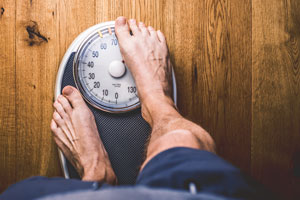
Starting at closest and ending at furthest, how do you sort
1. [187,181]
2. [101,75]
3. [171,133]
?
[187,181], [171,133], [101,75]

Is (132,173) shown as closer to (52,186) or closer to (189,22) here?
(52,186)

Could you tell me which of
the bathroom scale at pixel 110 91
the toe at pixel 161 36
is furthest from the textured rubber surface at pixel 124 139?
the toe at pixel 161 36

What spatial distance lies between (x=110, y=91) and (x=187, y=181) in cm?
34

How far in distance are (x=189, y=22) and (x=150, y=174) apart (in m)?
0.47

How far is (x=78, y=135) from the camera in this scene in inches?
24.0

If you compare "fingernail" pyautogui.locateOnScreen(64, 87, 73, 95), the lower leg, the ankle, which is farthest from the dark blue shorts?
"fingernail" pyautogui.locateOnScreen(64, 87, 73, 95)

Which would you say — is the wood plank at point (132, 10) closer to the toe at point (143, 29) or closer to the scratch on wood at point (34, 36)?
the toe at point (143, 29)

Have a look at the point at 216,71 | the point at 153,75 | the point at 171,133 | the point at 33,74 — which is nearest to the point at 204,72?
the point at 216,71

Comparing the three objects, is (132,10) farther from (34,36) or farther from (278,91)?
(278,91)

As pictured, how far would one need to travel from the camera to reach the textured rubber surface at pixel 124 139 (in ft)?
1.91

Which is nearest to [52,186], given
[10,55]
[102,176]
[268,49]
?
[102,176]

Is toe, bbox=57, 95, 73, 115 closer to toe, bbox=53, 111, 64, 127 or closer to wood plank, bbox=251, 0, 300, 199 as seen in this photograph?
toe, bbox=53, 111, 64, 127

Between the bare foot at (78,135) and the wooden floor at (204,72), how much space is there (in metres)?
0.04

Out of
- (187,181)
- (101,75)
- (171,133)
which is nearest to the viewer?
(187,181)
